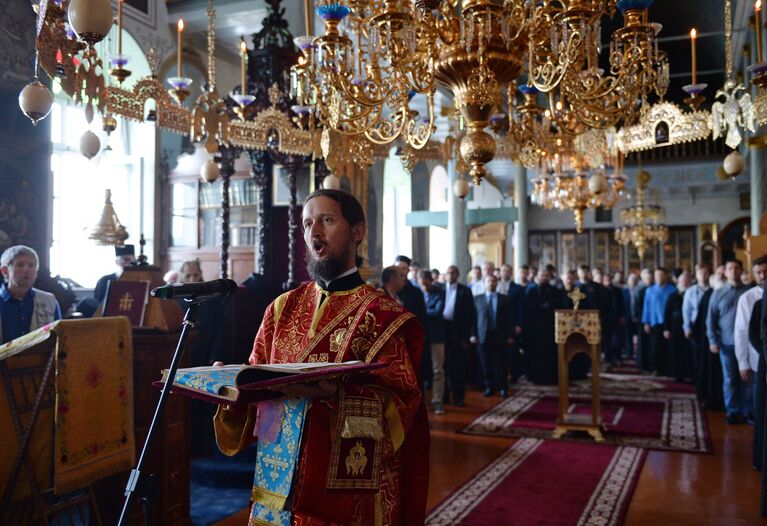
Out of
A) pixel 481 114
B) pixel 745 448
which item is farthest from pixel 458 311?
pixel 481 114

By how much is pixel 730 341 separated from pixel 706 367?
114 cm

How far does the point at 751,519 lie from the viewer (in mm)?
4094

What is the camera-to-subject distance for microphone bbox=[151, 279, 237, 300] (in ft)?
Answer: 5.98

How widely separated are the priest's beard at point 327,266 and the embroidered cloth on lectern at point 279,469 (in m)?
0.40

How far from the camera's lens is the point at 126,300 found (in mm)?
3762

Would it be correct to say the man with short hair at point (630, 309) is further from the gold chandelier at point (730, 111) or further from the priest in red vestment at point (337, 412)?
the priest in red vestment at point (337, 412)

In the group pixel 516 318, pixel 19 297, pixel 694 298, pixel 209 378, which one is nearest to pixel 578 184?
pixel 516 318

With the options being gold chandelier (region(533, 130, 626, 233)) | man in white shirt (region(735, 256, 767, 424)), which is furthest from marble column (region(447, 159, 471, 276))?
man in white shirt (region(735, 256, 767, 424))

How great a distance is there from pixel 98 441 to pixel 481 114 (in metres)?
2.61

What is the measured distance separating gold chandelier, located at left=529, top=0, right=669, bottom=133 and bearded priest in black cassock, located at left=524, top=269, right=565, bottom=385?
570cm

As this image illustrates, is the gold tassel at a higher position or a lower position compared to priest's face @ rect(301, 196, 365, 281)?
lower

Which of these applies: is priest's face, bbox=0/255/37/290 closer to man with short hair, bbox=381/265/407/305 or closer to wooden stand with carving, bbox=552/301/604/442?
man with short hair, bbox=381/265/407/305

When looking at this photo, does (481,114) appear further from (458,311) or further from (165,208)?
(165,208)

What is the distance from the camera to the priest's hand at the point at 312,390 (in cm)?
176
